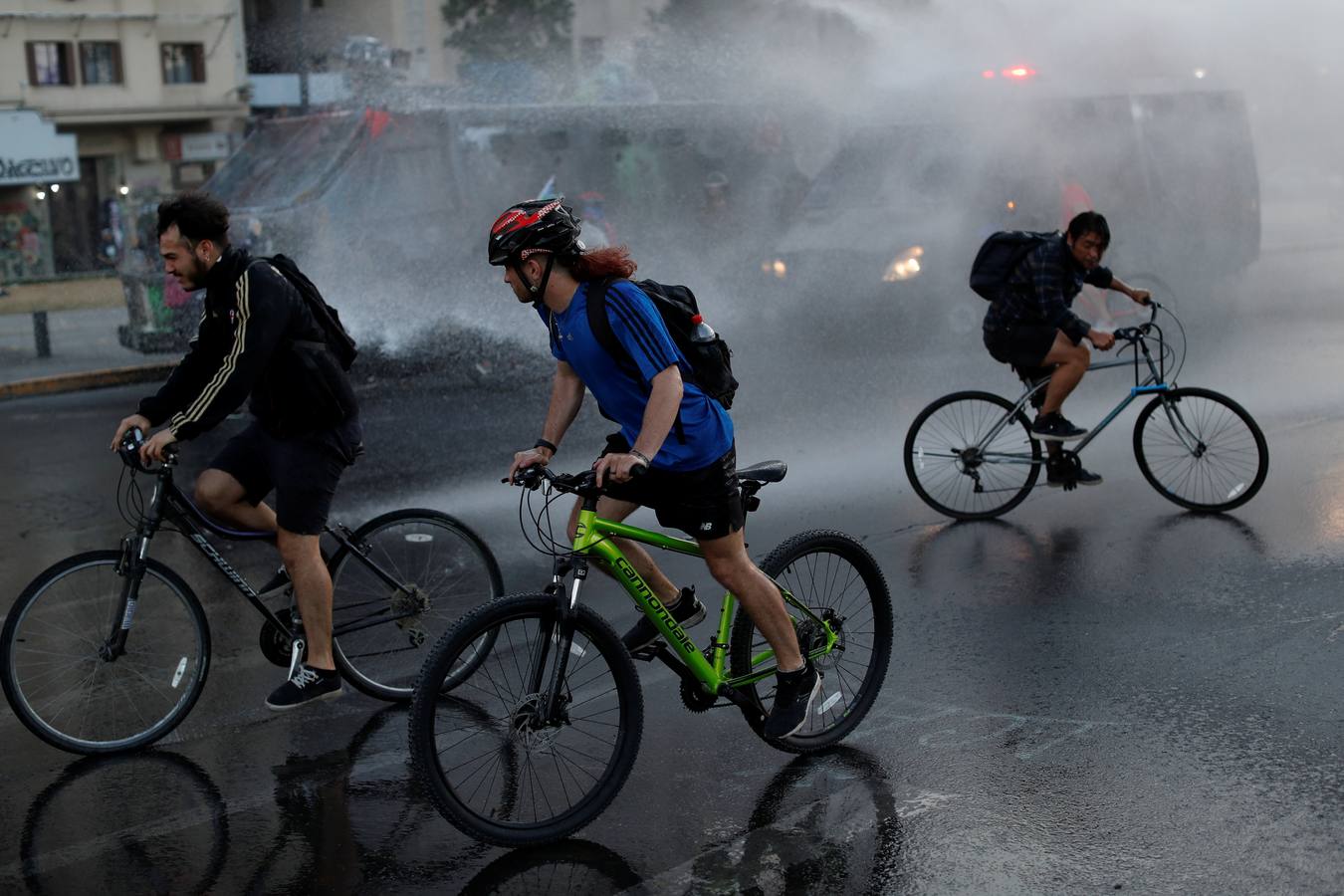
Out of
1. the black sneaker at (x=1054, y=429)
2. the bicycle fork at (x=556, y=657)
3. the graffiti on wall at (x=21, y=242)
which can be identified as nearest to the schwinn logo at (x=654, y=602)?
the bicycle fork at (x=556, y=657)

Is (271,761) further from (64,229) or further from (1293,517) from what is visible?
(64,229)

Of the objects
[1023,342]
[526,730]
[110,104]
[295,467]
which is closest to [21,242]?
[110,104]

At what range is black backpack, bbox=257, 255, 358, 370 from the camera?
506 centimetres

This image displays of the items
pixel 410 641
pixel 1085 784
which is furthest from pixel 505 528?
pixel 1085 784

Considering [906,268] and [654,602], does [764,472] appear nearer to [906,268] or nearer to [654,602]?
[654,602]

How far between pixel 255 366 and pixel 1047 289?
418 cm

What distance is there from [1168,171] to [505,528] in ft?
37.5

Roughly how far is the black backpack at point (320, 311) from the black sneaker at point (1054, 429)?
382 cm

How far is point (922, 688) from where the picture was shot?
5340 mm

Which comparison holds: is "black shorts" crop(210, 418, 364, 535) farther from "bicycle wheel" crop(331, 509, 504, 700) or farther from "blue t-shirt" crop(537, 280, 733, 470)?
"blue t-shirt" crop(537, 280, 733, 470)

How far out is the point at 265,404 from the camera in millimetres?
5059

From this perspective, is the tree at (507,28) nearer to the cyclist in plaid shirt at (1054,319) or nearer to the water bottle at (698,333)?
the cyclist in plaid shirt at (1054,319)

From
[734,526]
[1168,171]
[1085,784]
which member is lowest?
[1085,784]

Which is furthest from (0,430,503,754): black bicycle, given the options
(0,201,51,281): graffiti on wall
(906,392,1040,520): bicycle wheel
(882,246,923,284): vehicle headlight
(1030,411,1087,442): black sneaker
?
(0,201,51,281): graffiti on wall
